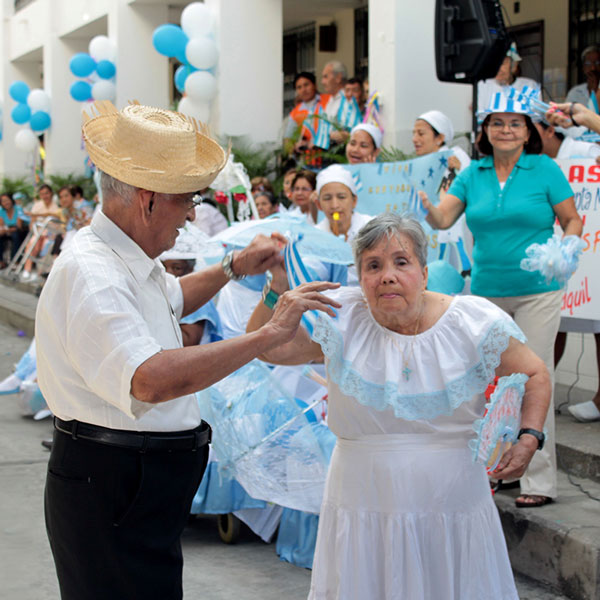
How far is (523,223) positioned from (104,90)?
486 inches

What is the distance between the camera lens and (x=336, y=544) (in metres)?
2.86

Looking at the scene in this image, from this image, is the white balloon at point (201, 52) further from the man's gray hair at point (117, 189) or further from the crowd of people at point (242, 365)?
the man's gray hair at point (117, 189)

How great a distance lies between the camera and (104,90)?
15.9 m

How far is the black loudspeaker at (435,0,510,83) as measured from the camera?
7.29m

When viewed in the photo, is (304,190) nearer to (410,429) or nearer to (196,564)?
(196,564)

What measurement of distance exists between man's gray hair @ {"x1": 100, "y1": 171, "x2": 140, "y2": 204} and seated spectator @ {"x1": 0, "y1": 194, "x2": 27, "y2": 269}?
17.3 metres

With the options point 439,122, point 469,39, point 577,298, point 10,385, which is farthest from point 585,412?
point 10,385

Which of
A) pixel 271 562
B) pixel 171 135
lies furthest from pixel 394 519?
pixel 271 562

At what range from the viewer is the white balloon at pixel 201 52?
1236 cm

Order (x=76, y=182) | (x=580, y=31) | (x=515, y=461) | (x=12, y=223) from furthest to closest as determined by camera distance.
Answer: (x=12, y=223) → (x=76, y=182) → (x=580, y=31) → (x=515, y=461)

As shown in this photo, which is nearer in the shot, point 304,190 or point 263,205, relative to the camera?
point 304,190

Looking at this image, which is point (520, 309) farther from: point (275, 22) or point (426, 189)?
point (275, 22)

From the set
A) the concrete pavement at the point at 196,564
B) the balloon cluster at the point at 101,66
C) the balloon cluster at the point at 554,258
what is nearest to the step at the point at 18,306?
the balloon cluster at the point at 101,66

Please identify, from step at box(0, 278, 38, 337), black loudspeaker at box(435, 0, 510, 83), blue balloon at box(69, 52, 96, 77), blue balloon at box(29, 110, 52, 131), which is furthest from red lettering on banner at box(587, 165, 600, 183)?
blue balloon at box(29, 110, 52, 131)
